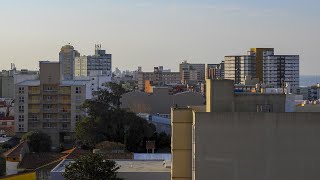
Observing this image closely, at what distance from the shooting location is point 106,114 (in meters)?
44.1

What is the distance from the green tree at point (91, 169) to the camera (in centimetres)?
2262

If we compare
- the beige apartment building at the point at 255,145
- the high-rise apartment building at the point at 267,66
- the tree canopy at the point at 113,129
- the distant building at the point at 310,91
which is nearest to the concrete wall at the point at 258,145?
the beige apartment building at the point at 255,145

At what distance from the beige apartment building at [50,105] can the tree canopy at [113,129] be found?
1047 centimetres

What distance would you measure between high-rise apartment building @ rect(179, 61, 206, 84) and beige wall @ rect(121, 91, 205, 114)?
7039cm

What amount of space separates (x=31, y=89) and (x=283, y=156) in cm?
4376

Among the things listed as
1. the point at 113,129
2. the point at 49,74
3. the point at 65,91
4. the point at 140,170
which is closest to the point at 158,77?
the point at 65,91

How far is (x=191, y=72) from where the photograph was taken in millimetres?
147000

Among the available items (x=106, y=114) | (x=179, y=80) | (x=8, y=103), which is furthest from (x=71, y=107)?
(x=179, y=80)

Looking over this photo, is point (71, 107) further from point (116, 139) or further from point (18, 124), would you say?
point (116, 139)

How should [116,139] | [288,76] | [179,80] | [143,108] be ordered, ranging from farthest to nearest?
1. [179,80]
2. [288,76]
3. [143,108]
4. [116,139]

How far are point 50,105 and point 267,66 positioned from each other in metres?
60.0

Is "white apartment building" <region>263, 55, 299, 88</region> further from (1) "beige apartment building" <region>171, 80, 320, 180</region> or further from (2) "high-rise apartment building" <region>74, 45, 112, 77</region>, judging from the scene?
(1) "beige apartment building" <region>171, 80, 320, 180</region>

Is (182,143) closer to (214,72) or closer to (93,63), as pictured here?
(214,72)

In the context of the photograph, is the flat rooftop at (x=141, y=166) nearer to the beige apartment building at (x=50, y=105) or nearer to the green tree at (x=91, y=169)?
the green tree at (x=91, y=169)
